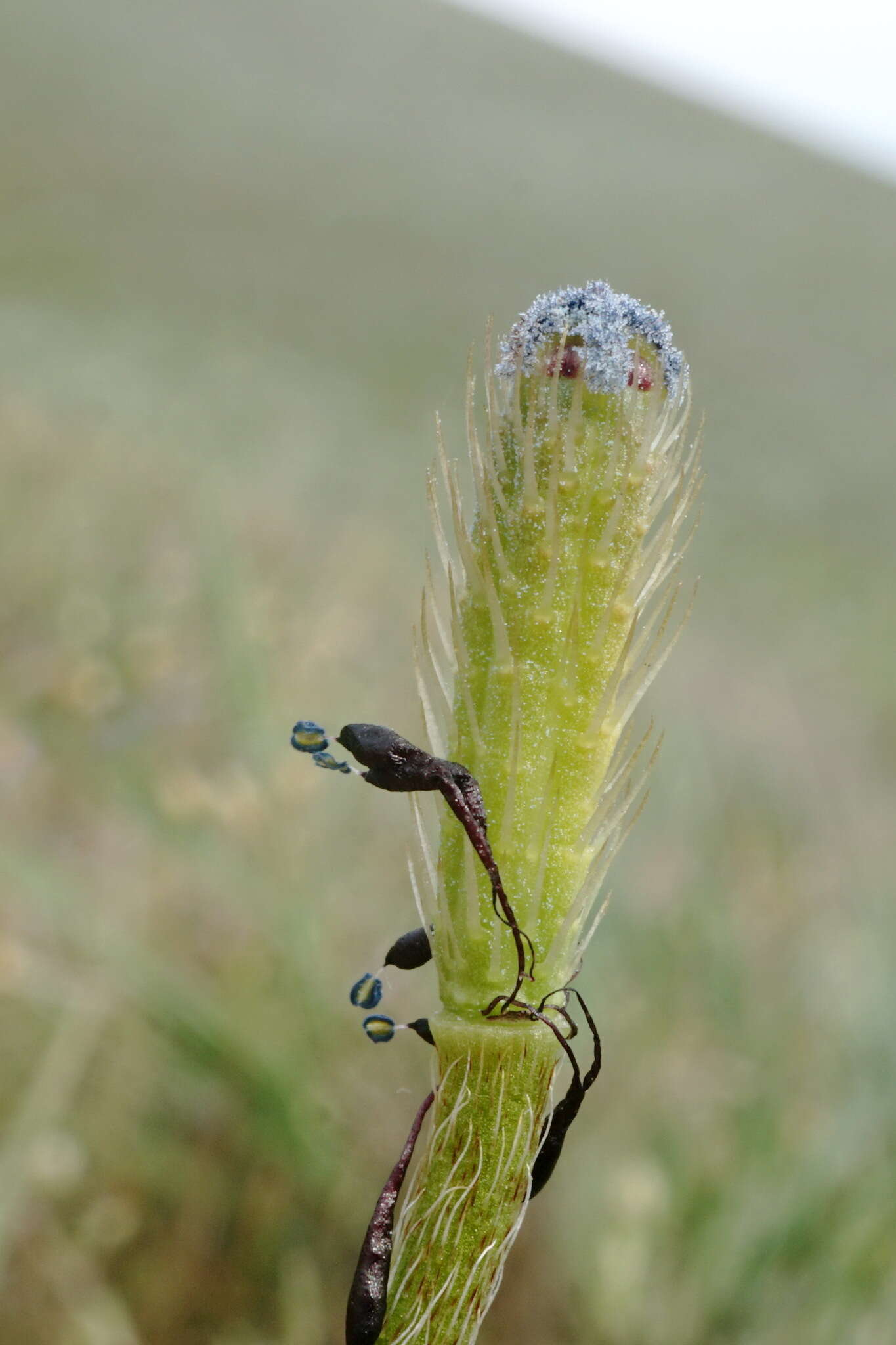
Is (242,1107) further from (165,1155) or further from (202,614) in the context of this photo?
(202,614)

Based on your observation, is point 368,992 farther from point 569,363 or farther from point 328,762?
point 569,363

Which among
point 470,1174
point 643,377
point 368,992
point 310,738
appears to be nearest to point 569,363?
point 643,377

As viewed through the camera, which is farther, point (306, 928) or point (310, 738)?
point (306, 928)

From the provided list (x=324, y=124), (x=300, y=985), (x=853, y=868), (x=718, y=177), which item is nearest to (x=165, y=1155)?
(x=300, y=985)

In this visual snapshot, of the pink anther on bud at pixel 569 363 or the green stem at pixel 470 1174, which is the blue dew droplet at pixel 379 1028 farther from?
the pink anther on bud at pixel 569 363

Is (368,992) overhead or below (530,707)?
below

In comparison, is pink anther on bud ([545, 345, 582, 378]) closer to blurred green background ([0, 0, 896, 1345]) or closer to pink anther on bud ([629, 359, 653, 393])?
pink anther on bud ([629, 359, 653, 393])

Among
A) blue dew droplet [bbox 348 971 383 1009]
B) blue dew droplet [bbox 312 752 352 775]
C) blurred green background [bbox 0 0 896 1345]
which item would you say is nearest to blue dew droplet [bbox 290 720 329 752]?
blue dew droplet [bbox 312 752 352 775]
